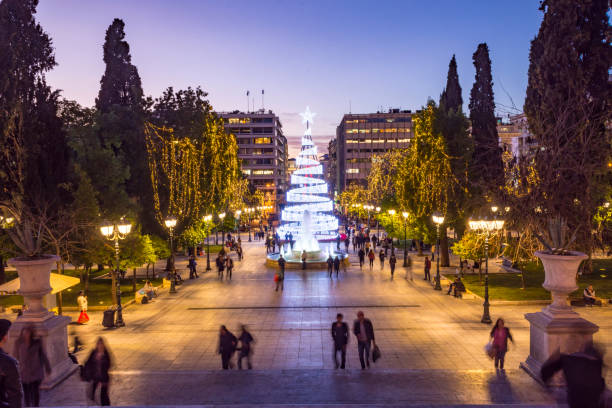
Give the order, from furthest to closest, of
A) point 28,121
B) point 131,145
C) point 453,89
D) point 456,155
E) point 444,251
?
point 453,89 < point 444,251 < point 456,155 < point 131,145 < point 28,121

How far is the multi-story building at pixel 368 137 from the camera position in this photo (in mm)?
122625

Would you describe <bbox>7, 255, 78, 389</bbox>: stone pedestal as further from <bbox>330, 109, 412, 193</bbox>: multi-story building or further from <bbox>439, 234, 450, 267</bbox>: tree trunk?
<bbox>330, 109, 412, 193</bbox>: multi-story building

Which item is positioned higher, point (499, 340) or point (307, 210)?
point (307, 210)

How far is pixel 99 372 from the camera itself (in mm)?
8805

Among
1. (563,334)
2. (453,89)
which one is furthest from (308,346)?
(453,89)

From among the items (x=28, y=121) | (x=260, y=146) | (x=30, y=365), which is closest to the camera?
(x=30, y=365)

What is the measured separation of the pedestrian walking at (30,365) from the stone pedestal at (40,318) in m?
1.00

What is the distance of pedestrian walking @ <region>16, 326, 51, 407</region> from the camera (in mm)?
8281

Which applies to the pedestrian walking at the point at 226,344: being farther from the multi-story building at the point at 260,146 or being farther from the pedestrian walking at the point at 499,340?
the multi-story building at the point at 260,146

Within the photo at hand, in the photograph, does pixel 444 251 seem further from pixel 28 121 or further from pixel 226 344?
pixel 28 121

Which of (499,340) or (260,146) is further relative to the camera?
(260,146)

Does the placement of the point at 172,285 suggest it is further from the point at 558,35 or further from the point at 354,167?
the point at 354,167

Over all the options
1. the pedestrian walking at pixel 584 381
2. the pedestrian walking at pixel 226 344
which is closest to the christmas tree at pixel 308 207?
the pedestrian walking at pixel 226 344

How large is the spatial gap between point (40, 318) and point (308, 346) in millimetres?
8055
